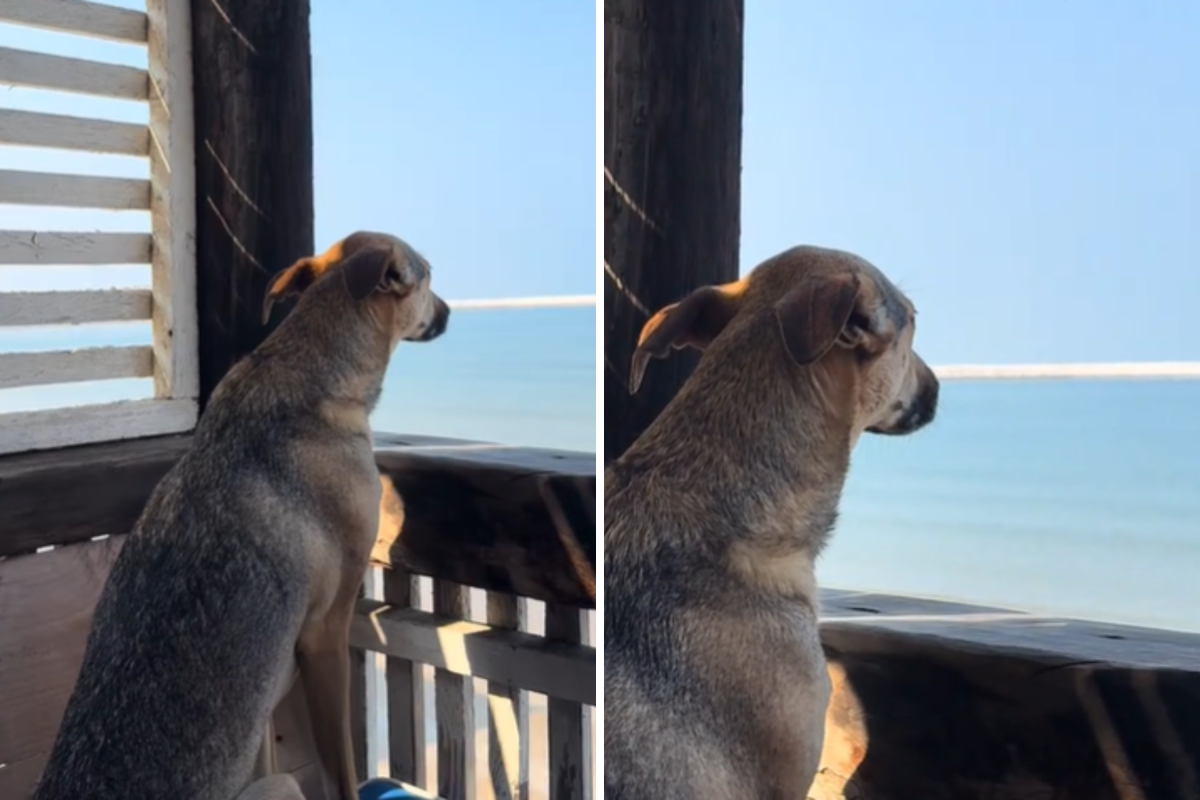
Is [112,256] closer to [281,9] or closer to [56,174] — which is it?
[56,174]

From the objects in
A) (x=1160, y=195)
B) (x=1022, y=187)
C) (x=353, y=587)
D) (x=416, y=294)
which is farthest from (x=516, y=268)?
(x=1160, y=195)

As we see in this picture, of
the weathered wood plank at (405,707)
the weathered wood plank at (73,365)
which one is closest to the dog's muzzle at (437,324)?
the weathered wood plank at (405,707)

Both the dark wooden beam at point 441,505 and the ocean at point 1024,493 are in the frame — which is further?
the dark wooden beam at point 441,505

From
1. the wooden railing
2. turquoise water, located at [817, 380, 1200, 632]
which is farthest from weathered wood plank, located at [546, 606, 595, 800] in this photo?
turquoise water, located at [817, 380, 1200, 632]

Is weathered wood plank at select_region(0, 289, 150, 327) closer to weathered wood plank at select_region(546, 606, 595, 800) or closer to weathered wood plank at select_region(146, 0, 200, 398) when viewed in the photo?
weathered wood plank at select_region(146, 0, 200, 398)

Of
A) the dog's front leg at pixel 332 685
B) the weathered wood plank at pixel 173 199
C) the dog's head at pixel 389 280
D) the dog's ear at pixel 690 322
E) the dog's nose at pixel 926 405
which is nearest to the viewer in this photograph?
the dog's nose at pixel 926 405

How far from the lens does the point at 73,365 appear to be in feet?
6.31

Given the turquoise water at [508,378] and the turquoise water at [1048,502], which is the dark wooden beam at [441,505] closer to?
the turquoise water at [508,378]

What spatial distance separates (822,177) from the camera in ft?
4.72

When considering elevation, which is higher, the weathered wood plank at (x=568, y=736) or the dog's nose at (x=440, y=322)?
the dog's nose at (x=440, y=322)

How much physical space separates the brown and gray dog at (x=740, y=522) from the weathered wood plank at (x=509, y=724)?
0.54ft

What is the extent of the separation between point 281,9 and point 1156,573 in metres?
1.47

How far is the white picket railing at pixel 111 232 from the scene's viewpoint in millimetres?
1842

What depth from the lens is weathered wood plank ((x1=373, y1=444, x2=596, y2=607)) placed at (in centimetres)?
165
